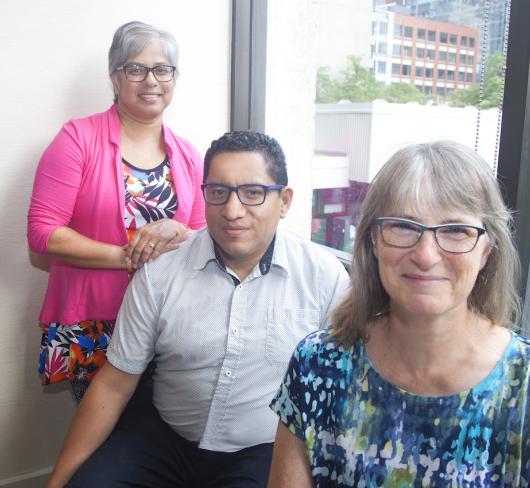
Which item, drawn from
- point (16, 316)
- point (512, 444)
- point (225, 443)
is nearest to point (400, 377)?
point (512, 444)

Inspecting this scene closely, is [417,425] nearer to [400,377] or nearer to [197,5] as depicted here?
[400,377]

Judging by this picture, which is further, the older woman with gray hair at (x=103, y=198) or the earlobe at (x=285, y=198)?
the older woman with gray hair at (x=103, y=198)

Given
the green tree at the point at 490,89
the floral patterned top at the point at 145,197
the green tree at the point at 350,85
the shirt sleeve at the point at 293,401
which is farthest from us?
the green tree at the point at 350,85

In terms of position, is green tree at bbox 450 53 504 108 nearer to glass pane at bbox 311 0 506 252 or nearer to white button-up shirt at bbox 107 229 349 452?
glass pane at bbox 311 0 506 252

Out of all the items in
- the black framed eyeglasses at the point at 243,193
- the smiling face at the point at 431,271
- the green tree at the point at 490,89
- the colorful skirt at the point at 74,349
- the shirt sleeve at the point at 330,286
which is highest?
the green tree at the point at 490,89

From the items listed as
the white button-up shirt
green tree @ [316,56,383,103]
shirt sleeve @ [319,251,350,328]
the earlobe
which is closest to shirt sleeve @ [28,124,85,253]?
the white button-up shirt

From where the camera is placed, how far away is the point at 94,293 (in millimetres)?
1878

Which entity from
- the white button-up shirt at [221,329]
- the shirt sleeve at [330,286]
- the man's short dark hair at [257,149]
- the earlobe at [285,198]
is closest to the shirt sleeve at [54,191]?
the white button-up shirt at [221,329]

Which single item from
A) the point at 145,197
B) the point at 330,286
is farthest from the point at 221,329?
the point at 145,197

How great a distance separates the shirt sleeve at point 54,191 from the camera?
5.87ft

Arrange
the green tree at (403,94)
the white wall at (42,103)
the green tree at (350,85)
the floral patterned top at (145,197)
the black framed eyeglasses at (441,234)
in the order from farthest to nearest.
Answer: the white wall at (42,103)
the green tree at (350,85)
the floral patterned top at (145,197)
the green tree at (403,94)
the black framed eyeglasses at (441,234)

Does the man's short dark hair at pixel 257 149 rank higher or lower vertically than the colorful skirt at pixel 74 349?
higher

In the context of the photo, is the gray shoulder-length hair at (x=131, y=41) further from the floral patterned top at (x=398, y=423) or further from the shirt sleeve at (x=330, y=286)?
the floral patterned top at (x=398, y=423)

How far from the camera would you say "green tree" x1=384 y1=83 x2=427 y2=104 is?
1.76m
